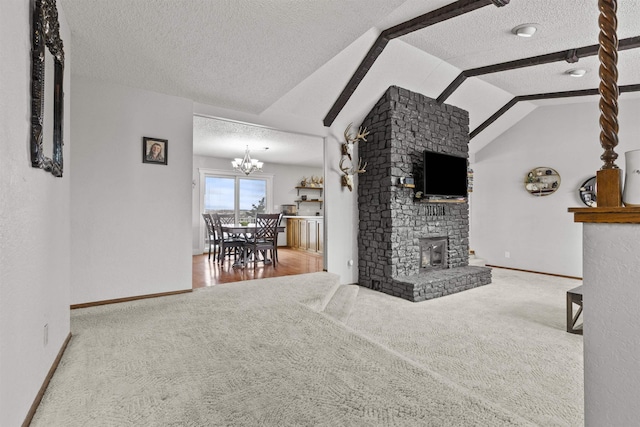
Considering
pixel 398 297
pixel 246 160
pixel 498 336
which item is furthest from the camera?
pixel 246 160

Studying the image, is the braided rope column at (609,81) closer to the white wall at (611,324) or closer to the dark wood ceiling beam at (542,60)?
the white wall at (611,324)

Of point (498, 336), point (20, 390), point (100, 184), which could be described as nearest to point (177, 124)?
point (100, 184)

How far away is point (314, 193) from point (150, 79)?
261 inches

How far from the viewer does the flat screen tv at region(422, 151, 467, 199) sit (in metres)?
4.68

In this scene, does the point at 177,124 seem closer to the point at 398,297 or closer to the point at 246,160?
the point at 246,160

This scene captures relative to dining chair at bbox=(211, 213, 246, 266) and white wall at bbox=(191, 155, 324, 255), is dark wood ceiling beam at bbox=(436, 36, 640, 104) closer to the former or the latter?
dining chair at bbox=(211, 213, 246, 266)

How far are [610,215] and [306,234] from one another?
23.3ft

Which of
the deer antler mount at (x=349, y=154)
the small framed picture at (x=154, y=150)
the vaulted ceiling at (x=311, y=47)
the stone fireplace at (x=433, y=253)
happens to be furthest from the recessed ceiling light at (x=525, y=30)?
the small framed picture at (x=154, y=150)

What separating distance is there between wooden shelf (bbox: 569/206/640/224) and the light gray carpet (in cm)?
104

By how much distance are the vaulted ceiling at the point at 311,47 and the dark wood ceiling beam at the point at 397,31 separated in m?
0.04

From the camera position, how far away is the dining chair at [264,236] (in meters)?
5.55

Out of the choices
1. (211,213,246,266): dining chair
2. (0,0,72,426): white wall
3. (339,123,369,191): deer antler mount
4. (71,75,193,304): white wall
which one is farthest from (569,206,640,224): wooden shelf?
(211,213,246,266): dining chair

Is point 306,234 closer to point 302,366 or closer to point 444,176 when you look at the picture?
point 444,176

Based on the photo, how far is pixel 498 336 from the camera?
9.93 feet
